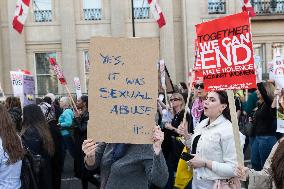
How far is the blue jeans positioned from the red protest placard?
156 inches

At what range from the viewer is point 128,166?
3.79 m

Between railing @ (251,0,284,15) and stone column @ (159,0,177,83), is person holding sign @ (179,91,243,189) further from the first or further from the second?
railing @ (251,0,284,15)

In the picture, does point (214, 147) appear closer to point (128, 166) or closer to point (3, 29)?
point (128, 166)

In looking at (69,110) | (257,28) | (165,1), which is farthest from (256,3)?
(69,110)

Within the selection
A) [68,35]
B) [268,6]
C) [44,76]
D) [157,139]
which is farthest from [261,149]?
[268,6]

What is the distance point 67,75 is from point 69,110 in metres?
13.8

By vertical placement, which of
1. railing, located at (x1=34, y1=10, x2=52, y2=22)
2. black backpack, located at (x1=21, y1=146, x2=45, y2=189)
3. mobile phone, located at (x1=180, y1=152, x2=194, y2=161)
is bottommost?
black backpack, located at (x1=21, y1=146, x2=45, y2=189)

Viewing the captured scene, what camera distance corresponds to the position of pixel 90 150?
3.73m

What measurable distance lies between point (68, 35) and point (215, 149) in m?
21.2

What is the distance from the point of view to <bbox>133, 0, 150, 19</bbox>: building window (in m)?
25.6

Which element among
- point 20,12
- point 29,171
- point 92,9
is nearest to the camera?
point 29,171

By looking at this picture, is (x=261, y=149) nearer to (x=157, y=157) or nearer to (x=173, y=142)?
(x=173, y=142)

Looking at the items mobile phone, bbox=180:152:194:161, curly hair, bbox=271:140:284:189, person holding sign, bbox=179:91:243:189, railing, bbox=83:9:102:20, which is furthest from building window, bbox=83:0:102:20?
curly hair, bbox=271:140:284:189

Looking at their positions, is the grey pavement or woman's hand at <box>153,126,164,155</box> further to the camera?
the grey pavement
